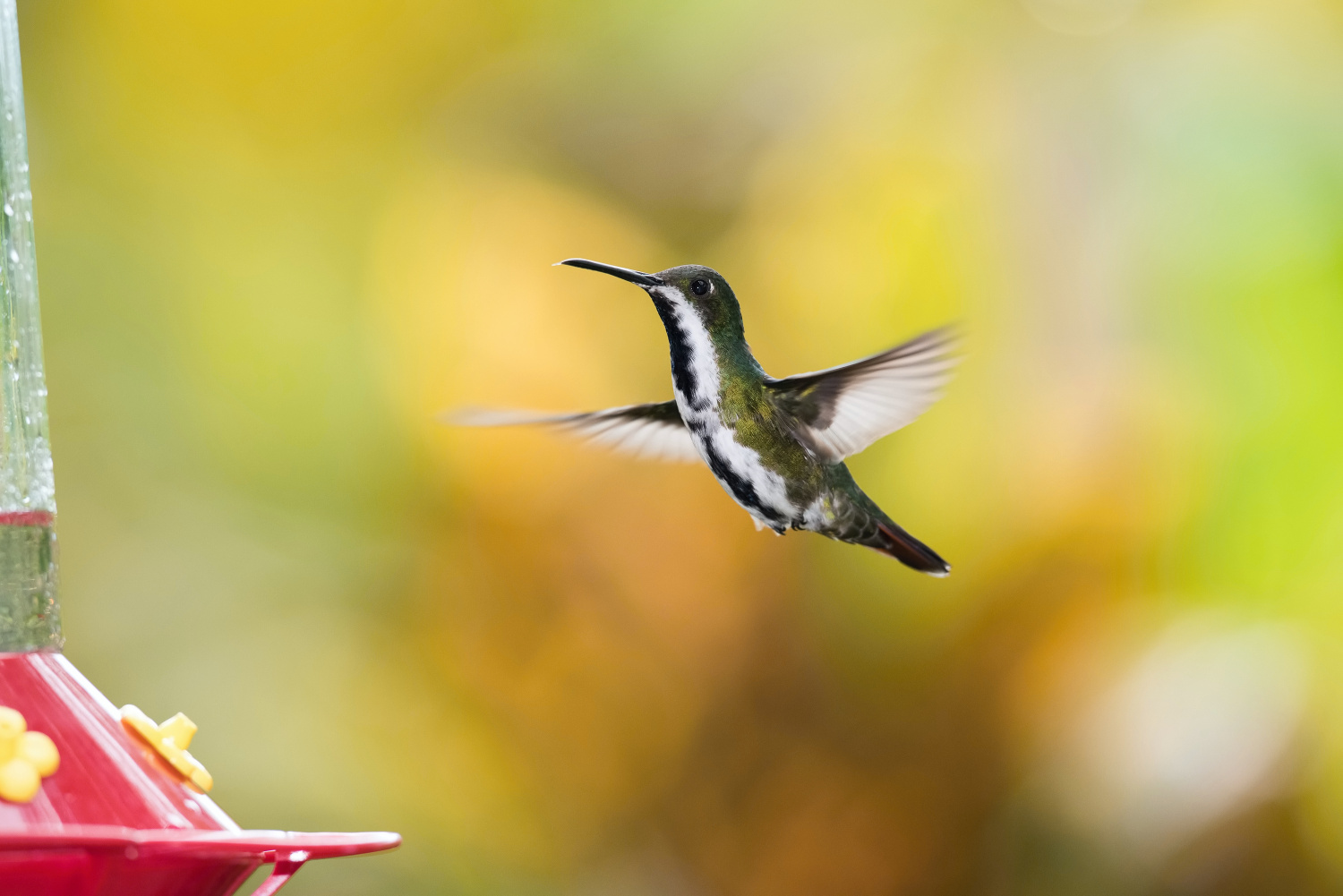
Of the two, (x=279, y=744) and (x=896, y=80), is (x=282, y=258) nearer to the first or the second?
(x=279, y=744)

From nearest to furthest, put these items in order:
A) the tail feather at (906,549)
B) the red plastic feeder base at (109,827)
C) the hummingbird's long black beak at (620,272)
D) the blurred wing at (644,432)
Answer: the red plastic feeder base at (109,827) < the hummingbird's long black beak at (620,272) < the tail feather at (906,549) < the blurred wing at (644,432)

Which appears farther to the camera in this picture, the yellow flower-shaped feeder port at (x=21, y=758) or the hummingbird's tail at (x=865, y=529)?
the hummingbird's tail at (x=865, y=529)

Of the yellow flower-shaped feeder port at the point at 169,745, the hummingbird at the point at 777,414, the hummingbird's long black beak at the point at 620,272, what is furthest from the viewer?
the hummingbird at the point at 777,414

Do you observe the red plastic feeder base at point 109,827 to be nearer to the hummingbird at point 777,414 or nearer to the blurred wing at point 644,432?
the hummingbird at point 777,414

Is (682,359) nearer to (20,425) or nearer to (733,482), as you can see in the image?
(733,482)

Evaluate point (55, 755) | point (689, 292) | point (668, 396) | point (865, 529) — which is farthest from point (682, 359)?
point (668, 396)

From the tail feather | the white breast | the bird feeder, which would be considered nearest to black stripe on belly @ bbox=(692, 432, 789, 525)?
the white breast

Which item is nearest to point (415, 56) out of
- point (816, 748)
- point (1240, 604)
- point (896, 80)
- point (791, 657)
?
point (896, 80)

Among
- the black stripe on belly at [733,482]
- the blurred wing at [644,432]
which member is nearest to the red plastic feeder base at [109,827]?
the black stripe on belly at [733,482]

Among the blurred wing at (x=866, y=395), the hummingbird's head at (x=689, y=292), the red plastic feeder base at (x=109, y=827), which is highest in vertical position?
the hummingbird's head at (x=689, y=292)
